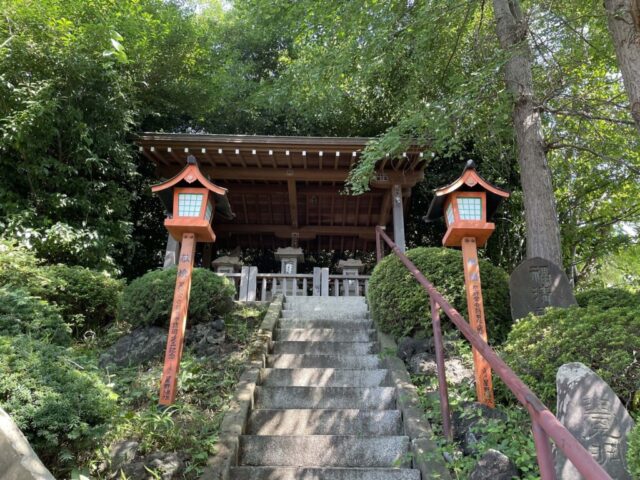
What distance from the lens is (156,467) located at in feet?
9.66

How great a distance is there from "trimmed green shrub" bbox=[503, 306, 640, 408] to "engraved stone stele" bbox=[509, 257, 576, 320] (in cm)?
87

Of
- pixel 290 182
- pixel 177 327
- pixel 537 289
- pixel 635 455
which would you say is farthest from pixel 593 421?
pixel 290 182

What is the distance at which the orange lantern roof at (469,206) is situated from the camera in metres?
4.28

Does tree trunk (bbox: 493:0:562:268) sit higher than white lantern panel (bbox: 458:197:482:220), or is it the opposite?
tree trunk (bbox: 493:0:562:268)

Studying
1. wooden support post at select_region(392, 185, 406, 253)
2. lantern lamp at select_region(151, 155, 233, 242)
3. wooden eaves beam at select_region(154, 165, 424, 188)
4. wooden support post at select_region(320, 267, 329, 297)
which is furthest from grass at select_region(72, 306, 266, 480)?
wooden eaves beam at select_region(154, 165, 424, 188)

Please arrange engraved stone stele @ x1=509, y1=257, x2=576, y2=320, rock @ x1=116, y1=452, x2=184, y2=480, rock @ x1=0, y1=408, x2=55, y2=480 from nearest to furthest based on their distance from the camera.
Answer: rock @ x1=0, y1=408, x2=55, y2=480 < rock @ x1=116, y1=452, x2=184, y2=480 < engraved stone stele @ x1=509, y1=257, x2=576, y2=320

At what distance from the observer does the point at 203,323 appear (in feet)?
18.8

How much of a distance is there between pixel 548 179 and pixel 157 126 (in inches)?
376

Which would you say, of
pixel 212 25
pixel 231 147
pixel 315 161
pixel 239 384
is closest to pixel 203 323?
pixel 239 384

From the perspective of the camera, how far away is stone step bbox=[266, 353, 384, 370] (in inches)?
192

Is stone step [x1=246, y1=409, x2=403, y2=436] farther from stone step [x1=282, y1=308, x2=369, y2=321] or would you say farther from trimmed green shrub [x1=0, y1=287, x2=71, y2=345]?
stone step [x1=282, y1=308, x2=369, y2=321]

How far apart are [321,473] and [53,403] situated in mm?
1738

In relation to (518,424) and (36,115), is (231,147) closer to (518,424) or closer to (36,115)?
(36,115)

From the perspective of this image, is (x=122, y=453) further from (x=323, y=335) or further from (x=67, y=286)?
(x=67, y=286)
